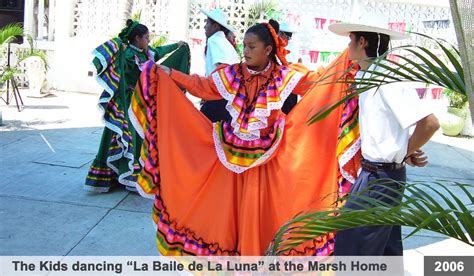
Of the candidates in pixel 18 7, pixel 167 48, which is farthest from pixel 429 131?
pixel 18 7

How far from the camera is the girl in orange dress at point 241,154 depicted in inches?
126

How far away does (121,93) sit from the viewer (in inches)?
194

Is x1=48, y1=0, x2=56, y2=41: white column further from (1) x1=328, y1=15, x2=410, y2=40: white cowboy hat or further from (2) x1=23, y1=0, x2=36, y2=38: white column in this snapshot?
(1) x1=328, y1=15, x2=410, y2=40: white cowboy hat

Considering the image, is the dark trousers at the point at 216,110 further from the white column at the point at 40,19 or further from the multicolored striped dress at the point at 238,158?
the white column at the point at 40,19

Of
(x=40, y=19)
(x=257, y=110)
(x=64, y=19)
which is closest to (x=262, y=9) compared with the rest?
(x=64, y=19)

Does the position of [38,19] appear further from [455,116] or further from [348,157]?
[348,157]

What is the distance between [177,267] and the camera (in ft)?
11.3

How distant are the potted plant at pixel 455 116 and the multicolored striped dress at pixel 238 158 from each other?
734 cm

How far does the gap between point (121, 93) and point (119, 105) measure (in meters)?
0.11

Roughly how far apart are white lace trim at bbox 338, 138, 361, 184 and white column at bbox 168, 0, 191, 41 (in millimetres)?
8525

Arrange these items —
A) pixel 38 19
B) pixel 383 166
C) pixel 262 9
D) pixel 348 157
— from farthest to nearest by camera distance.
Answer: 1. pixel 38 19
2. pixel 262 9
3. pixel 348 157
4. pixel 383 166

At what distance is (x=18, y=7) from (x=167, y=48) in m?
9.00
